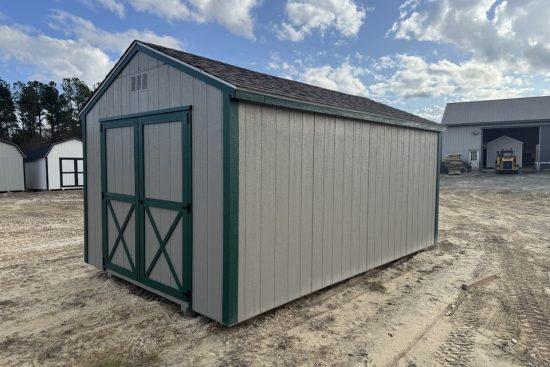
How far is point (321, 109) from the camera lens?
429cm

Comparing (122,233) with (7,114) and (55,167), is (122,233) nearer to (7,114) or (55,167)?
(55,167)

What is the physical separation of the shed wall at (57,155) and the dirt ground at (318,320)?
14287 millimetres

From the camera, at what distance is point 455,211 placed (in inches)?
450

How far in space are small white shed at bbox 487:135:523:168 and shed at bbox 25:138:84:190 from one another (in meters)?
27.0

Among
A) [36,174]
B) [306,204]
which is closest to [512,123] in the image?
[306,204]

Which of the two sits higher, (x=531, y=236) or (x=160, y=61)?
(x=160, y=61)

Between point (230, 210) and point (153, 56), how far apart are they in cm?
213

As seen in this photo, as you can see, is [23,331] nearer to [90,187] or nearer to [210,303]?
[210,303]

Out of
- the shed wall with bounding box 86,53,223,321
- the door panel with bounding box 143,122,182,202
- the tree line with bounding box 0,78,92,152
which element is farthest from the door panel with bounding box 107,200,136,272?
the tree line with bounding box 0,78,92,152

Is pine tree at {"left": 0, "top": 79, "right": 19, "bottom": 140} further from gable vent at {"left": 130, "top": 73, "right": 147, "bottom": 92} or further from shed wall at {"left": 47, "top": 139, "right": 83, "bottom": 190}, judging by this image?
gable vent at {"left": 130, "top": 73, "right": 147, "bottom": 92}

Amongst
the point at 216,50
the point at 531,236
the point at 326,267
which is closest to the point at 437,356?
the point at 326,267

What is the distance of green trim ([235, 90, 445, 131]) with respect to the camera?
3464mm

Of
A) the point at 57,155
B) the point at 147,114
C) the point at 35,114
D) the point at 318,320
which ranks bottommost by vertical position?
the point at 318,320

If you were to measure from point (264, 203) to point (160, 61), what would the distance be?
2.02 m
